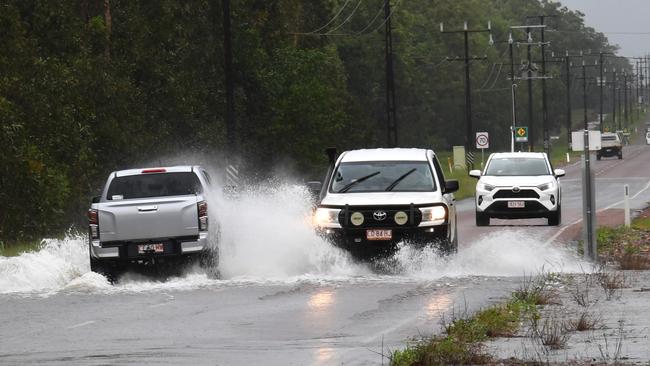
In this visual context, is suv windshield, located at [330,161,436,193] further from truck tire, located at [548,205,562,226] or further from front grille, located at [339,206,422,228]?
truck tire, located at [548,205,562,226]

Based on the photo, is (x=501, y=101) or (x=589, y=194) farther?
(x=501, y=101)

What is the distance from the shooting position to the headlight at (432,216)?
78.4ft

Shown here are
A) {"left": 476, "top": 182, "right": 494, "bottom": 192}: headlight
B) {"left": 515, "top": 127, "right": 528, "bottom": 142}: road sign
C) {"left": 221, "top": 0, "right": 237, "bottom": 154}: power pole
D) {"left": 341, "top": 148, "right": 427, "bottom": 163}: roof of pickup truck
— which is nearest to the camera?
{"left": 341, "top": 148, "right": 427, "bottom": 163}: roof of pickup truck

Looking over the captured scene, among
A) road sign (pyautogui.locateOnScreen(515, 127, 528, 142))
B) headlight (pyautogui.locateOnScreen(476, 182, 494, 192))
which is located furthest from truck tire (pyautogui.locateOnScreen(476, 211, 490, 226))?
road sign (pyautogui.locateOnScreen(515, 127, 528, 142))

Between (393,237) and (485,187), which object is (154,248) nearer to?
(393,237)

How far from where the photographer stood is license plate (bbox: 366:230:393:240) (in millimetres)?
23766

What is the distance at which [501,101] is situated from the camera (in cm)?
17150

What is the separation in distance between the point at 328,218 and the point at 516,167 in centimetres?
1523

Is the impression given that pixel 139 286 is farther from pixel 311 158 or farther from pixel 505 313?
pixel 311 158

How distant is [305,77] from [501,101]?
305ft

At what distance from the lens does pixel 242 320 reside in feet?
56.5

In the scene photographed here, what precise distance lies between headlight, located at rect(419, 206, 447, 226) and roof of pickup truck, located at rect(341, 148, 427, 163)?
1844 millimetres

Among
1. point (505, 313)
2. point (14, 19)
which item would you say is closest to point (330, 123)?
point (14, 19)

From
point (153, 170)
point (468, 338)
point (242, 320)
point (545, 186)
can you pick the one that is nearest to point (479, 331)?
point (468, 338)
